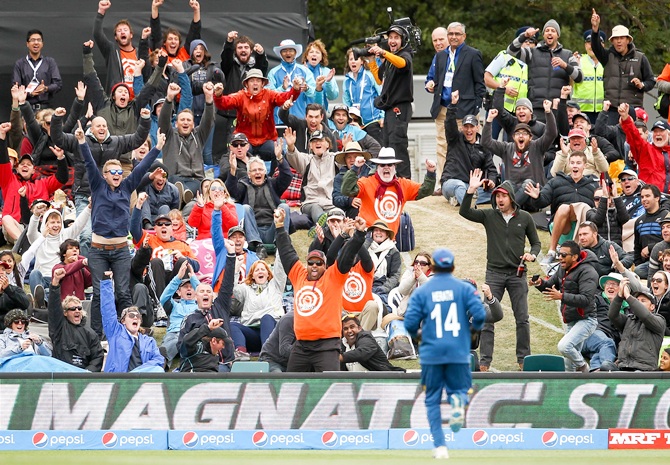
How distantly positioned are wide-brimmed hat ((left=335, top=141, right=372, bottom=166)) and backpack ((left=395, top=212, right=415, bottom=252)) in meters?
1.11

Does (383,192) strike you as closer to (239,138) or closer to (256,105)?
(239,138)

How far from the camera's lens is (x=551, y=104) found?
2144cm

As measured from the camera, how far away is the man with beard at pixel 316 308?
→ 1557 cm

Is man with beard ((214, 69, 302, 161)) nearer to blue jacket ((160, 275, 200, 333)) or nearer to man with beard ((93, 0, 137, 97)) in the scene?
man with beard ((93, 0, 137, 97))

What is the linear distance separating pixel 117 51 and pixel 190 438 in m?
9.00

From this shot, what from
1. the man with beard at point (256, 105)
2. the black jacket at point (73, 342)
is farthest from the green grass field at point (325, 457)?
the man with beard at point (256, 105)

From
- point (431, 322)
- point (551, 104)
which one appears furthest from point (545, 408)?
point (551, 104)

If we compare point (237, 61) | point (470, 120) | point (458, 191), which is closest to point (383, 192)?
point (470, 120)

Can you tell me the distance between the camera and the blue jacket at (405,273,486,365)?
11.6 m

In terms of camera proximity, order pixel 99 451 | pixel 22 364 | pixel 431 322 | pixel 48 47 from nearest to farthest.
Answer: pixel 431 322 → pixel 99 451 → pixel 22 364 → pixel 48 47

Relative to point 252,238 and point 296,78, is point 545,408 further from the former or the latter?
point 296,78

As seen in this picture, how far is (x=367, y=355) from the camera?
16438 mm

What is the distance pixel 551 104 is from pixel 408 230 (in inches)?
124

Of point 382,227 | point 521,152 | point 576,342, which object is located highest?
point 521,152
